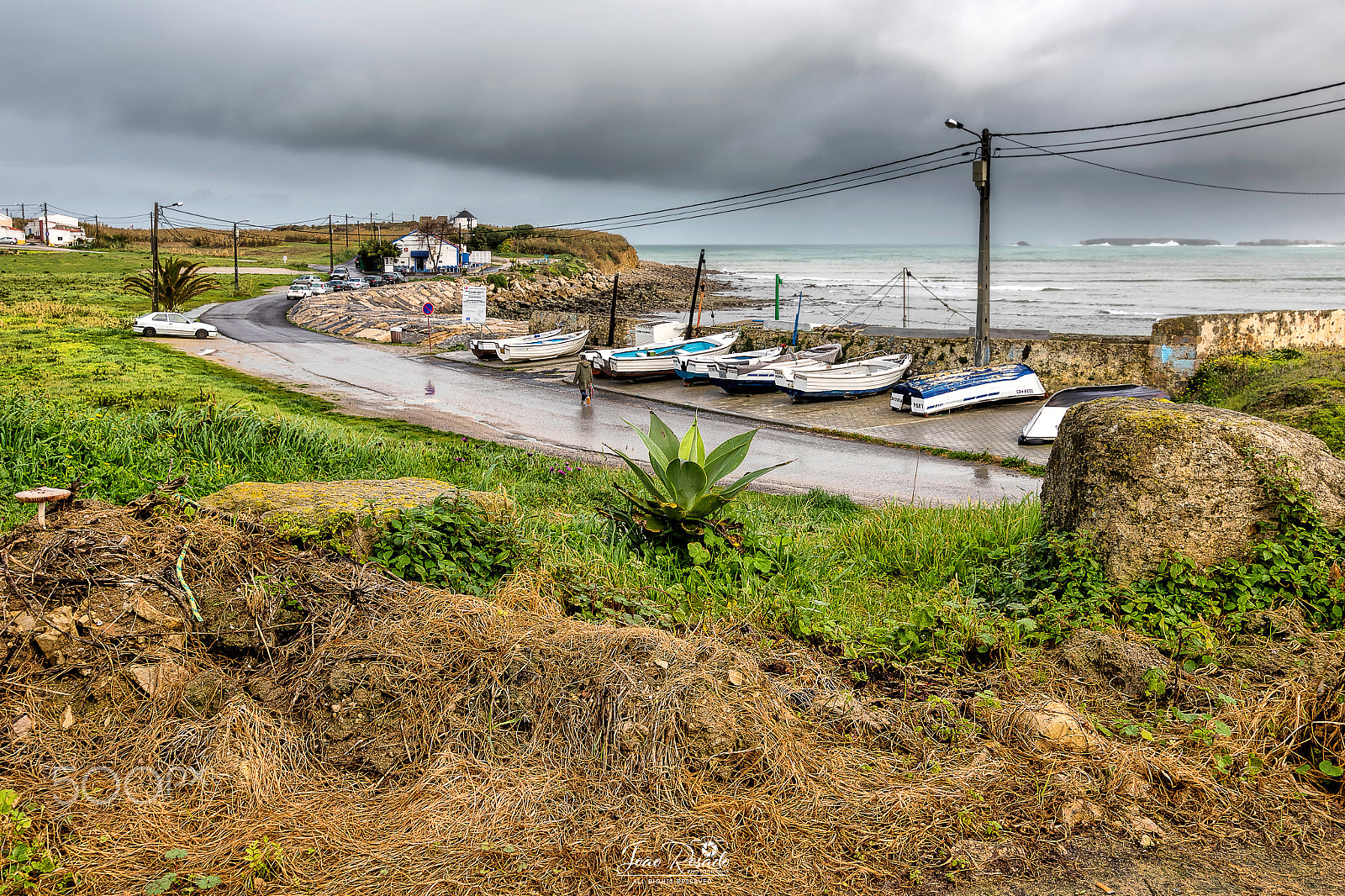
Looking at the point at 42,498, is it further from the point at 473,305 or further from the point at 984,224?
Result: the point at 473,305

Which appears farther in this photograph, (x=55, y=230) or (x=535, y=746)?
(x=55, y=230)

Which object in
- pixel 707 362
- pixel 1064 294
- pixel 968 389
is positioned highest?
pixel 1064 294

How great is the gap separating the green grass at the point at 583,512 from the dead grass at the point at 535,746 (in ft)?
2.40

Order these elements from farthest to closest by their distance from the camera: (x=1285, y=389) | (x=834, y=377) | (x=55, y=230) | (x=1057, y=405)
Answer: (x=55, y=230) < (x=834, y=377) < (x=1057, y=405) < (x=1285, y=389)

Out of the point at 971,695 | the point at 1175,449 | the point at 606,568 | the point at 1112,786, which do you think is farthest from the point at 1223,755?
the point at 606,568

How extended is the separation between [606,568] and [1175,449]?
11.9 ft

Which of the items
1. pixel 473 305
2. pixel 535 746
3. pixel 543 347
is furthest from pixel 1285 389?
pixel 473 305

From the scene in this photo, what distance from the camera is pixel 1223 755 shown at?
3543 mm

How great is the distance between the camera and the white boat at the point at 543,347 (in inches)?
1117

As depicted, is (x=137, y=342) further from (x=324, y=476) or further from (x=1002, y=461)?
(x=1002, y=461)

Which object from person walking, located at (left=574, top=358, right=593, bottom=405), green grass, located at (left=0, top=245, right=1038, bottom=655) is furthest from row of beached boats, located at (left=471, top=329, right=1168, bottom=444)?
green grass, located at (left=0, top=245, right=1038, bottom=655)

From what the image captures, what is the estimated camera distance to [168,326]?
3200 cm

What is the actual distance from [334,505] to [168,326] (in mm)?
32704

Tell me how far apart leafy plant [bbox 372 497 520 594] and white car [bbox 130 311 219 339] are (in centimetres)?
3252
